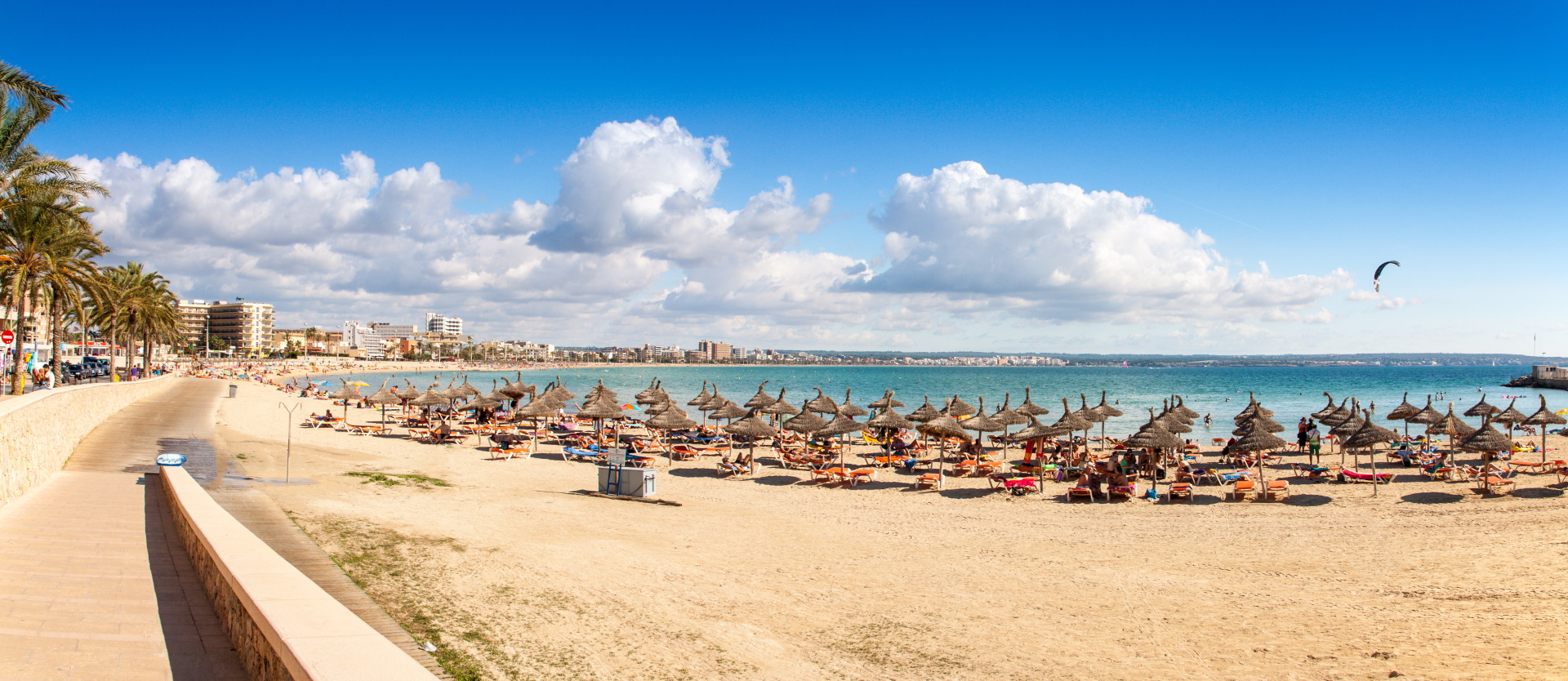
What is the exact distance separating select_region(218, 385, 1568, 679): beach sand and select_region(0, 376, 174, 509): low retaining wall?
3164 millimetres

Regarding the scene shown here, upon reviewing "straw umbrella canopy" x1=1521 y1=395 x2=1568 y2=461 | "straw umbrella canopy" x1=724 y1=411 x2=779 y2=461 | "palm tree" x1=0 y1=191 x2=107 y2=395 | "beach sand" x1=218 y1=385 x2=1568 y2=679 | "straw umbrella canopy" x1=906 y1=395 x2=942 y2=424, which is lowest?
"beach sand" x1=218 y1=385 x2=1568 y2=679

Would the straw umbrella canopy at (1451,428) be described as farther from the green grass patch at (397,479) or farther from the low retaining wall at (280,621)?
the low retaining wall at (280,621)

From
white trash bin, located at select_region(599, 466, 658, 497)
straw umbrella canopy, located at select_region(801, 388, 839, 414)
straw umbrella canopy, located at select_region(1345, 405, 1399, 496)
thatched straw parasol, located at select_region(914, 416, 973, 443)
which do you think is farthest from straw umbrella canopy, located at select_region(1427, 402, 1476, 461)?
white trash bin, located at select_region(599, 466, 658, 497)

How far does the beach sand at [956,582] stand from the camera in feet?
25.3

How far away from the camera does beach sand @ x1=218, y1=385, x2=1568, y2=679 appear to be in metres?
7.73

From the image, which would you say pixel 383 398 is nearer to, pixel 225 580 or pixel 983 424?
pixel 983 424

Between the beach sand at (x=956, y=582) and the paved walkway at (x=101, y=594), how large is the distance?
193cm

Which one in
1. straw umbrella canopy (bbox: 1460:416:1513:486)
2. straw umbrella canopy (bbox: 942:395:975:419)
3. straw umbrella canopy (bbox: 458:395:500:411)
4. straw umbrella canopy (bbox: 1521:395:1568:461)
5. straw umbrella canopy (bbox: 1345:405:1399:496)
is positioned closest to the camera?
straw umbrella canopy (bbox: 1460:416:1513:486)

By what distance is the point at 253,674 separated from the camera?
436 cm

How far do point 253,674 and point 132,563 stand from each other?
12.5ft

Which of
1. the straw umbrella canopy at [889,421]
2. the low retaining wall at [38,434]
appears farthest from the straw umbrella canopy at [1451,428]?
the low retaining wall at [38,434]

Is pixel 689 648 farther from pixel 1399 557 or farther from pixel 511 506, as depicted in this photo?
pixel 1399 557

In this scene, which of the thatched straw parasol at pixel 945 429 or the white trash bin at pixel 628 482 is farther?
the thatched straw parasol at pixel 945 429

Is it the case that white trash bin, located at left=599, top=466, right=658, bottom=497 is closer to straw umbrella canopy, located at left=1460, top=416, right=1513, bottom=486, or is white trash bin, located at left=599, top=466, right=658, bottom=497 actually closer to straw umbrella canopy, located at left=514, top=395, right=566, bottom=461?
straw umbrella canopy, located at left=514, top=395, right=566, bottom=461
